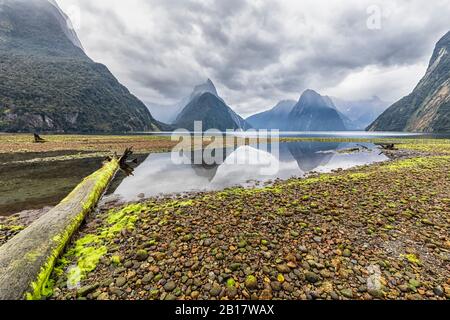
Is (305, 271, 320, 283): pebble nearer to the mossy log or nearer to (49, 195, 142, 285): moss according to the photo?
(49, 195, 142, 285): moss

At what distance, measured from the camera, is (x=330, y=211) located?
9.11m

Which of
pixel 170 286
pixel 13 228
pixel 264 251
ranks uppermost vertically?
pixel 264 251

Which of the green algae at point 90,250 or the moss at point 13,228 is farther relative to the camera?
the moss at point 13,228

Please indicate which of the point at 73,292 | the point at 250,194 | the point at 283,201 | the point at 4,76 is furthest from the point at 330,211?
the point at 4,76

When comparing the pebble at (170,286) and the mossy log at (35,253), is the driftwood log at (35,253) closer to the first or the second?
the mossy log at (35,253)

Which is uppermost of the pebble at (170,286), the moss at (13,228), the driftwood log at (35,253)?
the driftwood log at (35,253)

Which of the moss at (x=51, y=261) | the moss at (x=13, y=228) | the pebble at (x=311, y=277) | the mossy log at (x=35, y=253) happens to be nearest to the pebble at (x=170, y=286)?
the moss at (x=51, y=261)

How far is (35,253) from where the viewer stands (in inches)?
226

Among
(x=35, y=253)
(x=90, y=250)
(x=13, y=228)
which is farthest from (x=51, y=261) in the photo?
(x=13, y=228)

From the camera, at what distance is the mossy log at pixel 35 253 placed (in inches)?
182

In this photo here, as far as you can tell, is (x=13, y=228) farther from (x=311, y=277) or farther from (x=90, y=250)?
(x=311, y=277)

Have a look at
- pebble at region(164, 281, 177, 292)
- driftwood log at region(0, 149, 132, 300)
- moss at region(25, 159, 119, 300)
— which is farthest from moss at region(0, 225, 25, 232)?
pebble at region(164, 281, 177, 292)

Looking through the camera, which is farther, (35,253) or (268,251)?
(268,251)

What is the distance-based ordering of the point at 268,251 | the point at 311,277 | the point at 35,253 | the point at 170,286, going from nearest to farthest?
1. the point at 170,286
2. the point at 311,277
3. the point at 35,253
4. the point at 268,251
